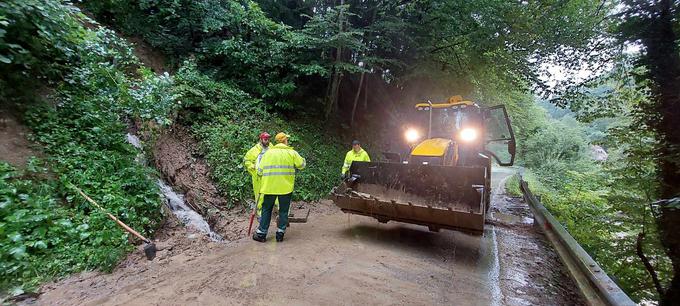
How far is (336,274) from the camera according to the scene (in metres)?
3.82

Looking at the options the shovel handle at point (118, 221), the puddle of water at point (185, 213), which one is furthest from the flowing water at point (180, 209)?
the shovel handle at point (118, 221)

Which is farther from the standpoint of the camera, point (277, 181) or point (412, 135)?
point (412, 135)

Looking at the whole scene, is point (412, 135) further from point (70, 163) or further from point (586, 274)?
Result: point (70, 163)

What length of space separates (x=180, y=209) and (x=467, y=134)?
6.12m

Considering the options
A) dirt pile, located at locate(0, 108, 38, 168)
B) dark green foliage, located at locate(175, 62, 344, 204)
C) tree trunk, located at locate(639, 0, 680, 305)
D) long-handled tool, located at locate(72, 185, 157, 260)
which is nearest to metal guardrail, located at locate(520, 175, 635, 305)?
tree trunk, located at locate(639, 0, 680, 305)

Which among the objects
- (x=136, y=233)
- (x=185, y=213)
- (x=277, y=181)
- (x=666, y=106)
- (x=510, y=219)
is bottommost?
(x=510, y=219)

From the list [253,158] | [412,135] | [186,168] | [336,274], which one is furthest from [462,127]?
[186,168]

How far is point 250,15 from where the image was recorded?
924 cm

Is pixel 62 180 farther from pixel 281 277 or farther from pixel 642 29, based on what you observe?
pixel 642 29

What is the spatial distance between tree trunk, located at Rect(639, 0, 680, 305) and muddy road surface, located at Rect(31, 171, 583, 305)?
55.3 inches

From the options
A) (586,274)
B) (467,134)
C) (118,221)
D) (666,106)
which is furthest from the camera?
(467,134)

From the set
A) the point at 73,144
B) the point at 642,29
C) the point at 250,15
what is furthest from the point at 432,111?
the point at 73,144

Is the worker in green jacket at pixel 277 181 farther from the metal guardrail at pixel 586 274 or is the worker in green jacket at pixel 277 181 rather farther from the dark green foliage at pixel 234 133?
the metal guardrail at pixel 586 274

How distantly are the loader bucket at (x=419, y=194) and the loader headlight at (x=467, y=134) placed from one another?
6.26 ft
